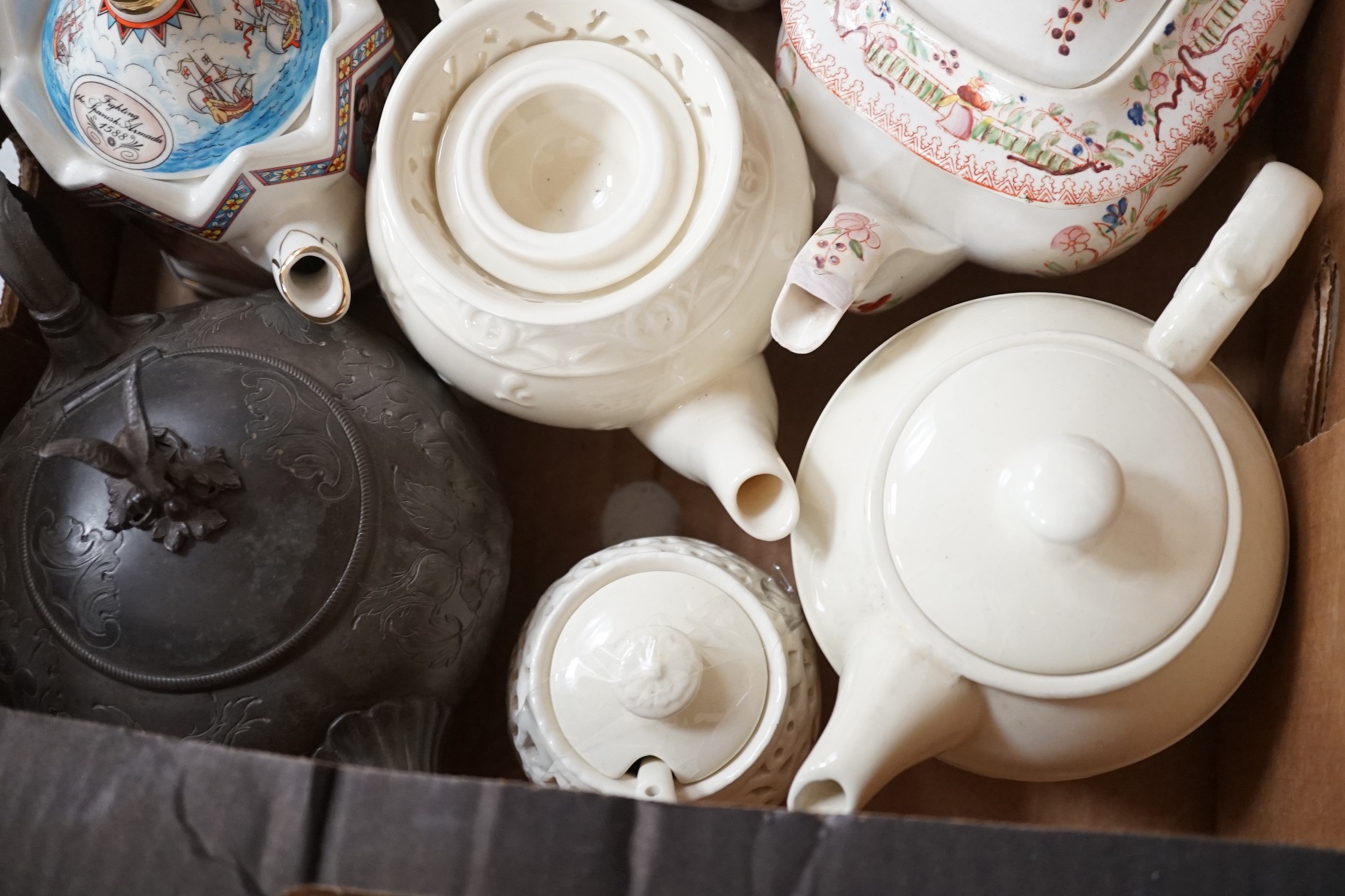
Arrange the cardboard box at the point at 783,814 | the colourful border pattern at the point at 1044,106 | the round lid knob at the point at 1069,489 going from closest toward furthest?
the cardboard box at the point at 783,814
the round lid knob at the point at 1069,489
the colourful border pattern at the point at 1044,106

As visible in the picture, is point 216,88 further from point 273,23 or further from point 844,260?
point 844,260

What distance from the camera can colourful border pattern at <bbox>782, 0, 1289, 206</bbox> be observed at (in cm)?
66

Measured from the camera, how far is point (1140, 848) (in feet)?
1.30

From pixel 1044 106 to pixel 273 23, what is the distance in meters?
0.54

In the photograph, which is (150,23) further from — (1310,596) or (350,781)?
(1310,596)

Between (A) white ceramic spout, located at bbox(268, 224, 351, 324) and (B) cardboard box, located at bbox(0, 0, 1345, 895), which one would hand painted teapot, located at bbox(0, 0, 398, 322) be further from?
(B) cardboard box, located at bbox(0, 0, 1345, 895)

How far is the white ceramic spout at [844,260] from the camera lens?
0.66 m

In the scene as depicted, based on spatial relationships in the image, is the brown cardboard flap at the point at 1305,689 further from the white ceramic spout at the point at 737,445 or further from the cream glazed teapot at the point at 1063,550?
the white ceramic spout at the point at 737,445

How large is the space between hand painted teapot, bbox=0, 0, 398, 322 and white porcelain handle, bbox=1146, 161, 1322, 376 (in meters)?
0.58

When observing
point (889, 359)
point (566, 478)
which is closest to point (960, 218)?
point (889, 359)

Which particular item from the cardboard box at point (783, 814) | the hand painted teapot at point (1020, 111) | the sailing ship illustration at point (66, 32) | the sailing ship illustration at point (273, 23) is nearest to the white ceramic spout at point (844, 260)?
the hand painted teapot at point (1020, 111)

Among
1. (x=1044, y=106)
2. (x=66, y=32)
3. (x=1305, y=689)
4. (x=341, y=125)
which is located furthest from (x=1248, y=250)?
(x=66, y=32)

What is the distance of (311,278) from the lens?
0.76 m

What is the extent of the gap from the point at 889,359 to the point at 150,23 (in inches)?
22.0
